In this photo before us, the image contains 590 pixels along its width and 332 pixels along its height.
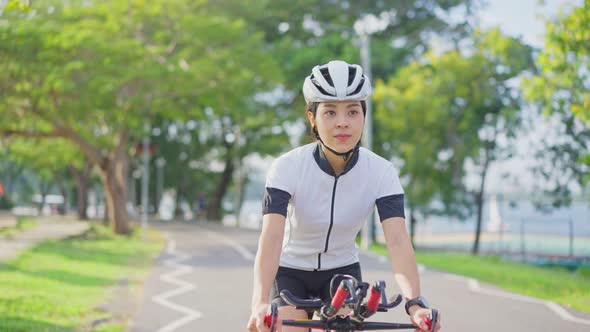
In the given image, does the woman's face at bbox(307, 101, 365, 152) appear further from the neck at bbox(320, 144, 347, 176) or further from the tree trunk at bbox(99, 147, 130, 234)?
the tree trunk at bbox(99, 147, 130, 234)

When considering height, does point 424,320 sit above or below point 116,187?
below

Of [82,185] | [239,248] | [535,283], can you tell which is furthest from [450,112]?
[82,185]

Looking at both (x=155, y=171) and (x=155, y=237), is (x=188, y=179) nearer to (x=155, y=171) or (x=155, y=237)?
(x=155, y=171)

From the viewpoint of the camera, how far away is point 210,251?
1898 cm

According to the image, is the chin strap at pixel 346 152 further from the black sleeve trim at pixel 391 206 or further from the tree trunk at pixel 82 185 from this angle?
the tree trunk at pixel 82 185

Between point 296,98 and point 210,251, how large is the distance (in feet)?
52.8

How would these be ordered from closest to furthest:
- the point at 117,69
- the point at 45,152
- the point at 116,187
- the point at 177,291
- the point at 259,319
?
the point at 259,319
the point at 177,291
the point at 117,69
the point at 116,187
the point at 45,152

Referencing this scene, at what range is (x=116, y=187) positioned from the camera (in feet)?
82.1

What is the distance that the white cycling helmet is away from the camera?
317 centimetres

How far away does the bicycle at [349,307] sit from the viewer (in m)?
2.54

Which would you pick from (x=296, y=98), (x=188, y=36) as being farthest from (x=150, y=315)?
(x=296, y=98)

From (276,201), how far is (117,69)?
1815 centimetres

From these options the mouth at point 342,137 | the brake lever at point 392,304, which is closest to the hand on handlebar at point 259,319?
the brake lever at point 392,304

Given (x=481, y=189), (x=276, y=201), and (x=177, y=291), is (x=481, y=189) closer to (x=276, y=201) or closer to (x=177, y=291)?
(x=177, y=291)
